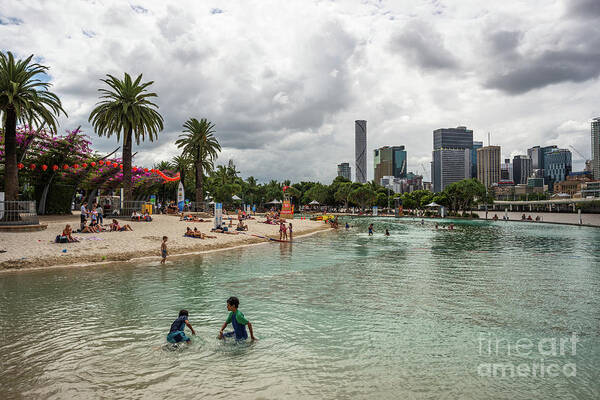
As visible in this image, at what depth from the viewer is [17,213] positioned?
25.1m

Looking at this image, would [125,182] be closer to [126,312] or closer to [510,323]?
[126,312]

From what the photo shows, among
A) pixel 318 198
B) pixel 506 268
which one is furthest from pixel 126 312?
pixel 318 198

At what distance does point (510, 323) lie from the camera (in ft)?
36.5

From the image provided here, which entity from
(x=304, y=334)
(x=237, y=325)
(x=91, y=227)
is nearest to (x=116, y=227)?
(x=91, y=227)

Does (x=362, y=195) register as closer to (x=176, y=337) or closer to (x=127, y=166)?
(x=127, y=166)

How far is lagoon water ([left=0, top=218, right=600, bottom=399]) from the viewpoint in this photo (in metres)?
7.05

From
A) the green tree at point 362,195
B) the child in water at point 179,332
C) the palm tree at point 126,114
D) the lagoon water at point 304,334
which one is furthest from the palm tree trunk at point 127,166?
the green tree at point 362,195

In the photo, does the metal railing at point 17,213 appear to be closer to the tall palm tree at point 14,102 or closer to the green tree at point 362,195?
the tall palm tree at point 14,102

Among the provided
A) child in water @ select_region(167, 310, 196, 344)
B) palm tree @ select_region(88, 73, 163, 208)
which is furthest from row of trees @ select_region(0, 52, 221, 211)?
child in water @ select_region(167, 310, 196, 344)

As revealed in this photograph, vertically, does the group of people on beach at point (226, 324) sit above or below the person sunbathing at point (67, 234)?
below

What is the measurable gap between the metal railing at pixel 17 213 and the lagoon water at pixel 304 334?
1012 cm

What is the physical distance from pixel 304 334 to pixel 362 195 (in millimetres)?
96467

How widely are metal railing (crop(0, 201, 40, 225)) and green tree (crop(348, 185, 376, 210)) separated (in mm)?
85563

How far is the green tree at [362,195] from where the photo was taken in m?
103
